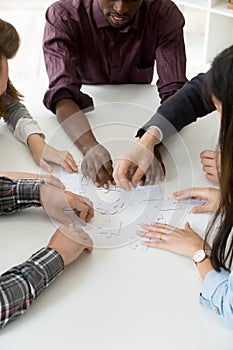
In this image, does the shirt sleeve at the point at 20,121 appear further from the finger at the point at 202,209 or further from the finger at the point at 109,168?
the finger at the point at 202,209

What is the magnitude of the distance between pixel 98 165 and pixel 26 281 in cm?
38

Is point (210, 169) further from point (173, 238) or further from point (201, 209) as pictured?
point (173, 238)

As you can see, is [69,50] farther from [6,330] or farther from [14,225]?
[6,330]

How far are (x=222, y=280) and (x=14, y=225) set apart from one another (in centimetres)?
41

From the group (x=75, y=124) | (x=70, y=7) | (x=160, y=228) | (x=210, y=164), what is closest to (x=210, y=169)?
(x=210, y=164)

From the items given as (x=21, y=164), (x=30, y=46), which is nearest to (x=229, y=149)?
(x=21, y=164)

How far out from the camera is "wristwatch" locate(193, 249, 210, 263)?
3.44ft

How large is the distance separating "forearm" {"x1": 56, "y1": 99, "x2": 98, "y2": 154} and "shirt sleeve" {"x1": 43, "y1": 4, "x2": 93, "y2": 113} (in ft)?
0.07

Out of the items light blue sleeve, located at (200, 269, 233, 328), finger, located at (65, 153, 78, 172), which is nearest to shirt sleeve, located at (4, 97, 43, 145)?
finger, located at (65, 153, 78, 172)

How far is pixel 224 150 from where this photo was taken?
38.4 inches

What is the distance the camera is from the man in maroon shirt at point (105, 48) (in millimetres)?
→ 1472

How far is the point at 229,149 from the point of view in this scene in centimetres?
96

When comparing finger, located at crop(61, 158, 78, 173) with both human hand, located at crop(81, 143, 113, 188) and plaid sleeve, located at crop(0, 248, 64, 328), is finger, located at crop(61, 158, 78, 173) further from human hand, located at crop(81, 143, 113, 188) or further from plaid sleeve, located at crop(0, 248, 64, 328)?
plaid sleeve, located at crop(0, 248, 64, 328)

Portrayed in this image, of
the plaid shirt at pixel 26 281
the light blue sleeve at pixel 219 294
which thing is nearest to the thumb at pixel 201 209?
the light blue sleeve at pixel 219 294
